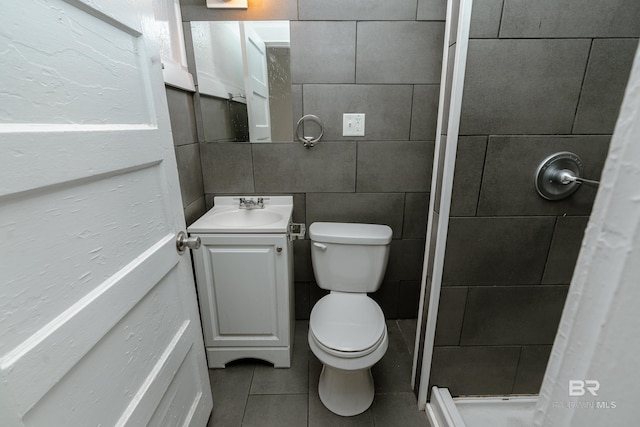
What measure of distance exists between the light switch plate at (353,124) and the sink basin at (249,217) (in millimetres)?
612

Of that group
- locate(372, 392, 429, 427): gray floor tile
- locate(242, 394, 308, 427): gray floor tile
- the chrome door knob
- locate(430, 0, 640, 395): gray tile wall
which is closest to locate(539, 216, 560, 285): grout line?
locate(430, 0, 640, 395): gray tile wall

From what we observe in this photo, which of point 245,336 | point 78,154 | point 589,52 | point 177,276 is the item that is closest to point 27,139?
point 78,154

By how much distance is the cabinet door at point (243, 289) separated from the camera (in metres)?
1.44

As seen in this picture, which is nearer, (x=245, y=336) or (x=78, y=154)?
(x=78, y=154)

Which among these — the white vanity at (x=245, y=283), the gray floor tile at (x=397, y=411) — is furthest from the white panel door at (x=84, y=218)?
the gray floor tile at (x=397, y=411)

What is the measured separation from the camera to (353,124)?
5.41 ft

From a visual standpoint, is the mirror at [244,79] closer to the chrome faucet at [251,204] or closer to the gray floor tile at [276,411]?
the chrome faucet at [251,204]

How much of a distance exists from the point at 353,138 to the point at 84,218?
1.34 meters

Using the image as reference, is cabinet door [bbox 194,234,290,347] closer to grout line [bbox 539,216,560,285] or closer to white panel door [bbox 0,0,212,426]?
white panel door [bbox 0,0,212,426]

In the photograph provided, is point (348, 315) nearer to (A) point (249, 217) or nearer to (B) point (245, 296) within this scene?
(B) point (245, 296)

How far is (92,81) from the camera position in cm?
63

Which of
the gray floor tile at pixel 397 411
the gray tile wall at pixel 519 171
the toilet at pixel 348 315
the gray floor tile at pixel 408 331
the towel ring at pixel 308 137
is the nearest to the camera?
the gray tile wall at pixel 519 171

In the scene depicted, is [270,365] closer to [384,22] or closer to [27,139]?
[27,139]

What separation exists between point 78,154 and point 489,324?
1.53 metres
